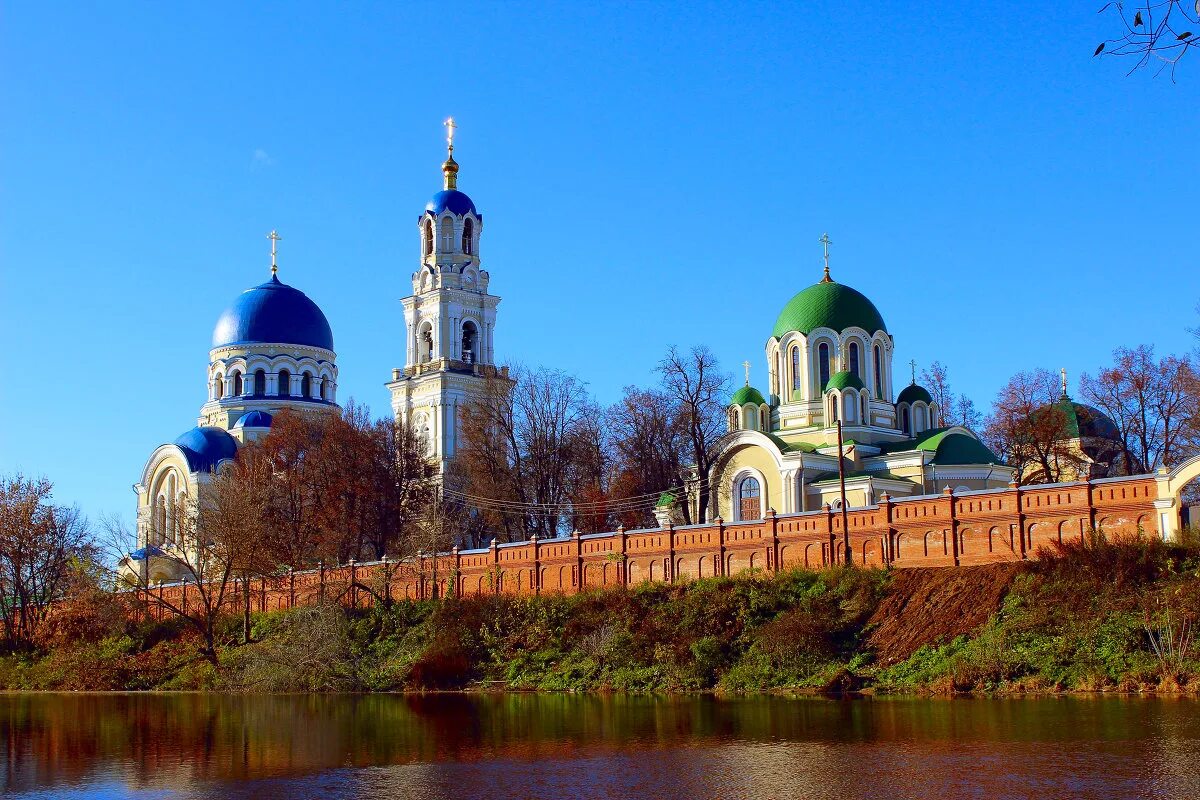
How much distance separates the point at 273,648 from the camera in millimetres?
33406

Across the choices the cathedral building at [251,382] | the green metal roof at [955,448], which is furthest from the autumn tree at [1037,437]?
the cathedral building at [251,382]

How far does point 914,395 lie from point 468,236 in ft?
66.5

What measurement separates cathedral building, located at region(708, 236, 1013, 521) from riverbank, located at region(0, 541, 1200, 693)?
38.1 ft

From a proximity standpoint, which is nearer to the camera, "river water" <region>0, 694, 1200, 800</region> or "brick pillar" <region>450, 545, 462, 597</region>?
"river water" <region>0, 694, 1200, 800</region>

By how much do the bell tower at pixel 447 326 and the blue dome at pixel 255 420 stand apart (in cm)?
650

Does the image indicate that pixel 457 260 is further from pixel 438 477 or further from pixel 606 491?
pixel 606 491

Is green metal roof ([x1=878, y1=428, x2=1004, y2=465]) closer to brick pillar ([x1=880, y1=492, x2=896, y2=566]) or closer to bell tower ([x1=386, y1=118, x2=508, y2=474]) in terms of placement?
brick pillar ([x1=880, y1=492, x2=896, y2=566])

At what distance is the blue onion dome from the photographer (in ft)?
155

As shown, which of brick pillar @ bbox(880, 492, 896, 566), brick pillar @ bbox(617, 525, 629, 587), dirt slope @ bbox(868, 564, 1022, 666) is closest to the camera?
dirt slope @ bbox(868, 564, 1022, 666)

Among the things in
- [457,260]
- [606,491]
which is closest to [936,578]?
[606,491]

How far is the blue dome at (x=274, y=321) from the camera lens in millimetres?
61500

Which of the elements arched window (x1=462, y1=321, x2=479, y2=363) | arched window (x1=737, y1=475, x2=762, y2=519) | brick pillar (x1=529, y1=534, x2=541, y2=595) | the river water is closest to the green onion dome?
arched window (x1=737, y1=475, x2=762, y2=519)

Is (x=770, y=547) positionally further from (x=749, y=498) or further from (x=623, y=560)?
(x=749, y=498)

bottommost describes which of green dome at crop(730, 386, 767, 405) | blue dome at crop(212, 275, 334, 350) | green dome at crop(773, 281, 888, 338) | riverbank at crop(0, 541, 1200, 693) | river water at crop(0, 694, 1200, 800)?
river water at crop(0, 694, 1200, 800)
